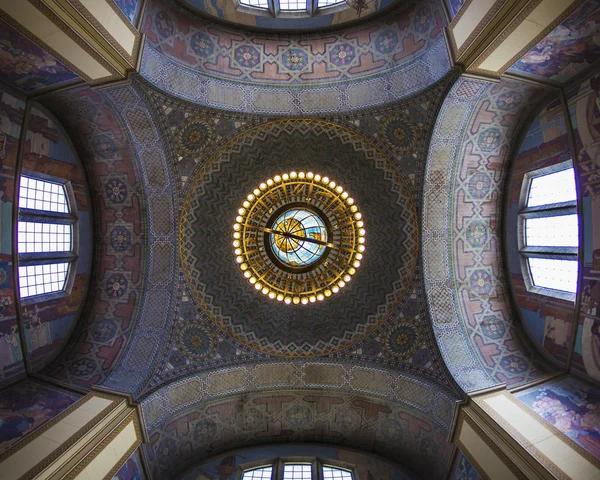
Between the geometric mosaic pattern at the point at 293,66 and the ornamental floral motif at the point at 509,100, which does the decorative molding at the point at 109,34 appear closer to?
the geometric mosaic pattern at the point at 293,66

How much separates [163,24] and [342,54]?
4891 millimetres

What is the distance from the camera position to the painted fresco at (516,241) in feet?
31.4

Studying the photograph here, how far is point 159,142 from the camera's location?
11102mm

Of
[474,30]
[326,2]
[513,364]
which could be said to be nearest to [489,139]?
[474,30]

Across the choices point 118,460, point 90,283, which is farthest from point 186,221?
point 118,460

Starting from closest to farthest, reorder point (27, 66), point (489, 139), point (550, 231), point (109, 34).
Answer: point (109, 34) < point (27, 66) < point (550, 231) < point (489, 139)

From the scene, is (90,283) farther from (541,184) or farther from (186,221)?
(541,184)

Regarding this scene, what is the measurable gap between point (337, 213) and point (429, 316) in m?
4.13

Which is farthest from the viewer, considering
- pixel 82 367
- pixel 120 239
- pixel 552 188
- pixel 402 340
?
pixel 120 239

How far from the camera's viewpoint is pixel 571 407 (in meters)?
8.87

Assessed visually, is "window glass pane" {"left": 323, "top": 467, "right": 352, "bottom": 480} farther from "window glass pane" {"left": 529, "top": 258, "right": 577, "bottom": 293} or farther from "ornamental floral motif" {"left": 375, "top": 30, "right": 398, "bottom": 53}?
"ornamental floral motif" {"left": 375, "top": 30, "right": 398, "bottom": 53}

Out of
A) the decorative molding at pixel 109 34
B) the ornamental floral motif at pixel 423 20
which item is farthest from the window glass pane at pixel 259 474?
the ornamental floral motif at pixel 423 20

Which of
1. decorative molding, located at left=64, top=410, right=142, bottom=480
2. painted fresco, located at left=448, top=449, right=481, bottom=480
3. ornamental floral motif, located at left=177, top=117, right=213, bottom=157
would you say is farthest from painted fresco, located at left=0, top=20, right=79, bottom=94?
painted fresco, located at left=448, top=449, right=481, bottom=480

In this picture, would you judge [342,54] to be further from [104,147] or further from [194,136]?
[104,147]
